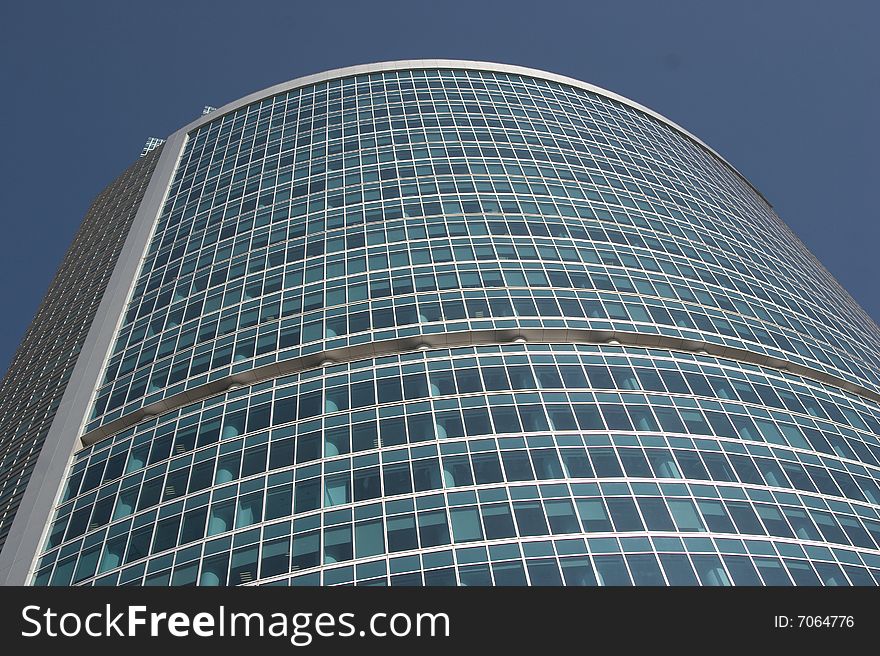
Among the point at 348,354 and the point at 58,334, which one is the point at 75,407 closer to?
the point at 58,334

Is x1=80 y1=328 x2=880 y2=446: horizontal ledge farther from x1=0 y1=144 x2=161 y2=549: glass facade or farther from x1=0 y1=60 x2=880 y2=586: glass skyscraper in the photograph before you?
x1=0 y1=144 x2=161 y2=549: glass facade

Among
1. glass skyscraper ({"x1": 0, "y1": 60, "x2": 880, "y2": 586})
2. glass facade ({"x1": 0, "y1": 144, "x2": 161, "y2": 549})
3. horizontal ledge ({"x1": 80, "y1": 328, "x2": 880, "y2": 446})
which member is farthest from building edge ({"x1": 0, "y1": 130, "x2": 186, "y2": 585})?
horizontal ledge ({"x1": 80, "y1": 328, "x2": 880, "y2": 446})

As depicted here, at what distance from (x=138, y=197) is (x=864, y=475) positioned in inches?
1940

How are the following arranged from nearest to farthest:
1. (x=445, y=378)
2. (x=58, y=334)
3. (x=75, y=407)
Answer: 1. (x=445, y=378)
2. (x=75, y=407)
3. (x=58, y=334)

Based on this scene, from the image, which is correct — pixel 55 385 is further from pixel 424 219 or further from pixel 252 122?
pixel 252 122

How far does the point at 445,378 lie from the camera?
147 ft

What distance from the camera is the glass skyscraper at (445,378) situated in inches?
1478

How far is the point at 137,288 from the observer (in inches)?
2347

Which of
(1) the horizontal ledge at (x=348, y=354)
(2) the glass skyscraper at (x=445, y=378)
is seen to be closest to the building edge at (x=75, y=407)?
(2) the glass skyscraper at (x=445, y=378)

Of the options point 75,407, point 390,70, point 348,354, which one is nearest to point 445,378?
point 348,354

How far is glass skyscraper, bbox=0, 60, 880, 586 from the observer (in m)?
37.5

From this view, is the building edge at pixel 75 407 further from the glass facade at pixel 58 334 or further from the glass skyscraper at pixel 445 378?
the glass facade at pixel 58 334

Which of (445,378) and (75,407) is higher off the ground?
(75,407)

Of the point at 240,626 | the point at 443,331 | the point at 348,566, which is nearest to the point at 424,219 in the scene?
the point at 443,331
